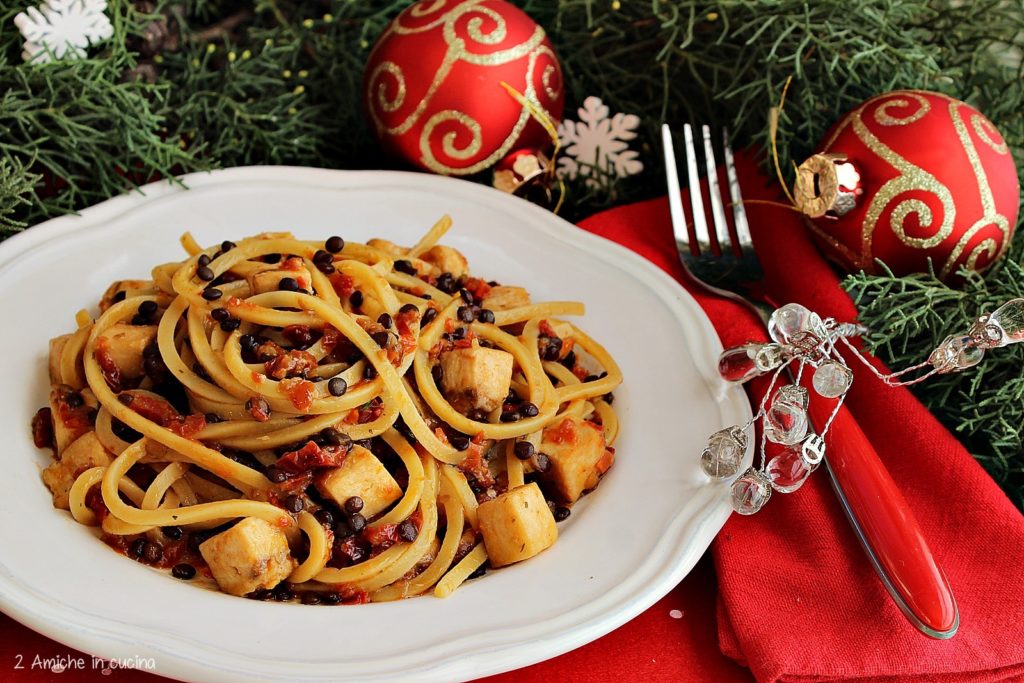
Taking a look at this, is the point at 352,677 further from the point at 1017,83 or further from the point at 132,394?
the point at 1017,83

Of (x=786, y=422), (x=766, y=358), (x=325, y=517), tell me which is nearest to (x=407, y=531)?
(x=325, y=517)

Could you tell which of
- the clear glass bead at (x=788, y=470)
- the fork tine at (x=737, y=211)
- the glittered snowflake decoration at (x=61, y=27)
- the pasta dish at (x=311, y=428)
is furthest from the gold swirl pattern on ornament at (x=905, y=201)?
the glittered snowflake decoration at (x=61, y=27)

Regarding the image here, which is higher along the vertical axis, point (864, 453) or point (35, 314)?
point (35, 314)

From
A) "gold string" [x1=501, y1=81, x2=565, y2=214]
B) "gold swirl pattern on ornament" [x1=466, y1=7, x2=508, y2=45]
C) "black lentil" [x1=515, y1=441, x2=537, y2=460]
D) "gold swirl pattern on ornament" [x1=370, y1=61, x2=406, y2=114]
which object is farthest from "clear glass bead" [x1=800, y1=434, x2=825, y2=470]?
"gold swirl pattern on ornament" [x1=370, y1=61, x2=406, y2=114]

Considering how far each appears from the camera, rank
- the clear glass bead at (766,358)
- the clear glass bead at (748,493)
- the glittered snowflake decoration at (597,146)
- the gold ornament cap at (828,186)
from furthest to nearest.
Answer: the glittered snowflake decoration at (597,146) → the gold ornament cap at (828,186) → the clear glass bead at (766,358) → the clear glass bead at (748,493)

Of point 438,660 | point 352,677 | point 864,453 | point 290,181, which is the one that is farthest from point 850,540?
point 290,181

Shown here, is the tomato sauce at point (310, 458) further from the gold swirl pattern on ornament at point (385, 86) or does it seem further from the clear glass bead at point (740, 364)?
the gold swirl pattern on ornament at point (385, 86)

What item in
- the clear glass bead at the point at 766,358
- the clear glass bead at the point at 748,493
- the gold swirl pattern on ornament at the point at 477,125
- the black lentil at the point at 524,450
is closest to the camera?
the clear glass bead at the point at 748,493
